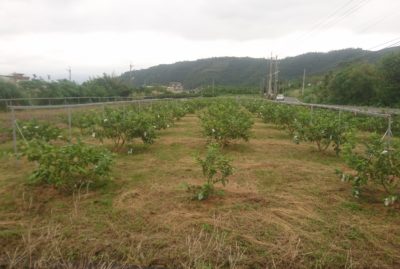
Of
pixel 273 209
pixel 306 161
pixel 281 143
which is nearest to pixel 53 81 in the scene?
pixel 281 143

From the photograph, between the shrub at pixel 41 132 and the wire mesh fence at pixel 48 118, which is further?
the shrub at pixel 41 132

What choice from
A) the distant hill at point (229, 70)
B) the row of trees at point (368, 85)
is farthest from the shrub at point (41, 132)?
the distant hill at point (229, 70)

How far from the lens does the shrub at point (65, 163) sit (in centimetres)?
464

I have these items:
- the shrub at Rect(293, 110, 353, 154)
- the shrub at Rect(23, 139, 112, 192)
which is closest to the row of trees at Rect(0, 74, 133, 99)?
the shrub at Rect(23, 139, 112, 192)

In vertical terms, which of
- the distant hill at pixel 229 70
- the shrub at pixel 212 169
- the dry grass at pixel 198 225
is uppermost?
the distant hill at pixel 229 70

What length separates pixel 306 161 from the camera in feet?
24.2

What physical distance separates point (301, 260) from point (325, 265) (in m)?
0.22

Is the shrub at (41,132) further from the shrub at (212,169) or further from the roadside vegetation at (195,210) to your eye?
the shrub at (212,169)

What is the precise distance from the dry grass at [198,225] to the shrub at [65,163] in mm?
252

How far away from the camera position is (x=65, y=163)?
465 cm

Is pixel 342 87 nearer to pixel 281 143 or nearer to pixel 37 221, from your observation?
pixel 281 143

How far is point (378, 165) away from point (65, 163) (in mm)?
4447

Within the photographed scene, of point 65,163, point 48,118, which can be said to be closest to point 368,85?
point 48,118

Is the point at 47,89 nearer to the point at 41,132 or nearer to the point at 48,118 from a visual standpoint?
the point at 48,118
